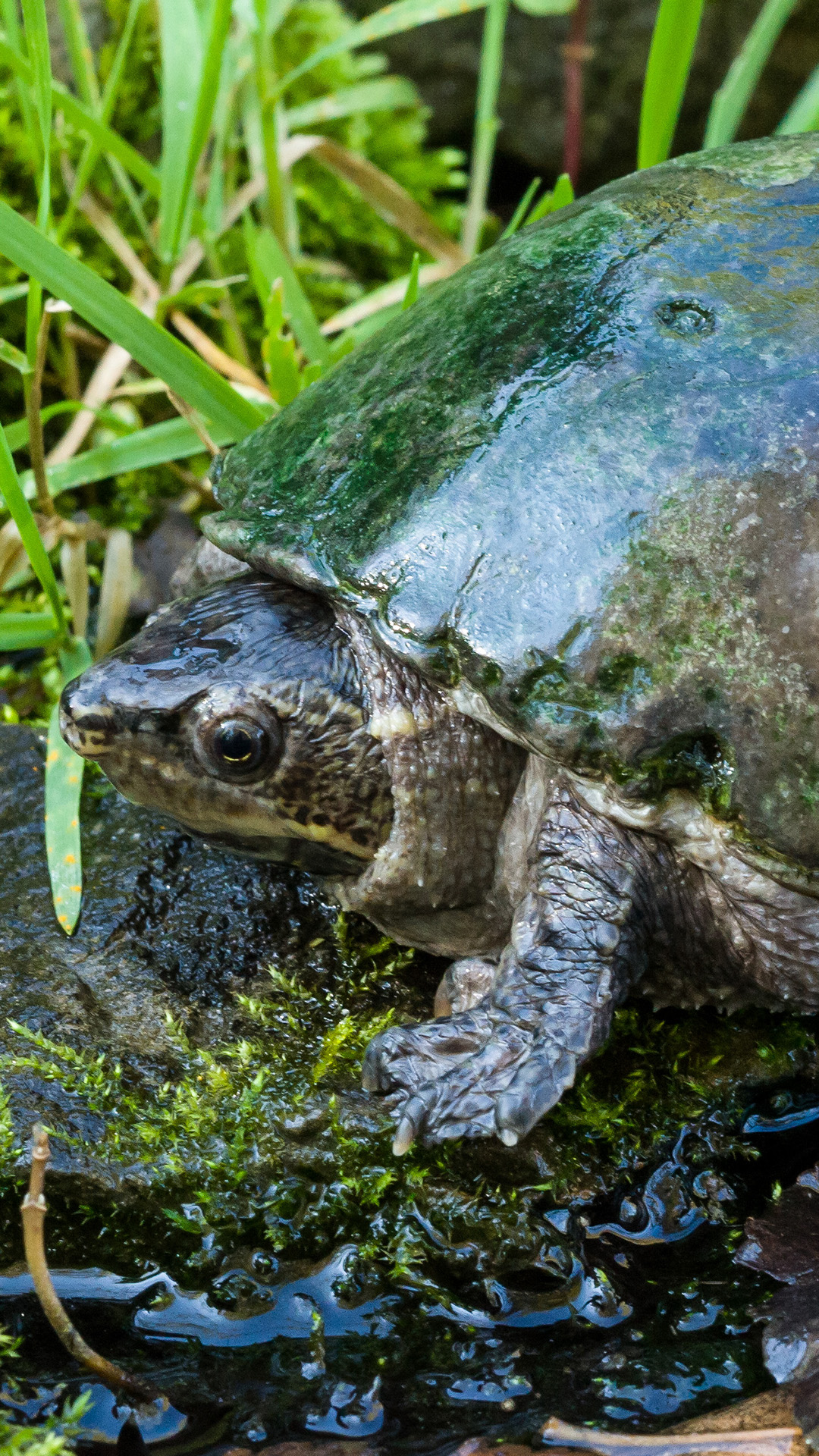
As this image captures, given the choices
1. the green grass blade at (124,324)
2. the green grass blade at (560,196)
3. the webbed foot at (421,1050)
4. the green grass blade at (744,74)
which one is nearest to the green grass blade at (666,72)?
the green grass blade at (560,196)

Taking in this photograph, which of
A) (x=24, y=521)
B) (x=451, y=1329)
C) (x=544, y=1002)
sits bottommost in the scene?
(x=451, y=1329)

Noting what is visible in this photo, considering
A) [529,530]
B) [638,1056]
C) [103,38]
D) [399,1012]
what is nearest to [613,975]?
[638,1056]

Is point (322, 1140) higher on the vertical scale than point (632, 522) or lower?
lower

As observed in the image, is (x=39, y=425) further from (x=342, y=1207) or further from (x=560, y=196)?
(x=342, y=1207)

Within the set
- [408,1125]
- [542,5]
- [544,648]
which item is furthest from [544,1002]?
[542,5]

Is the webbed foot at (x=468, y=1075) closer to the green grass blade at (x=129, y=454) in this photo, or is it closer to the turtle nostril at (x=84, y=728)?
the turtle nostril at (x=84, y=728)

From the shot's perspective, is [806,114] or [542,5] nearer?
[806,114]

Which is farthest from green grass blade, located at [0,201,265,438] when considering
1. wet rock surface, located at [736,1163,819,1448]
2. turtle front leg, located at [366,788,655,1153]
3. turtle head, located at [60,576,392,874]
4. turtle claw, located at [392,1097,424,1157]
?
Result: wet rock surface, located at [736,1163,819,1448]

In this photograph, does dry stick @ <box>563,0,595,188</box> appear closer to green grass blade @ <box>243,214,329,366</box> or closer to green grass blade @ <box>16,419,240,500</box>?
green grass blade @ <box>243,214,329,366</box>
